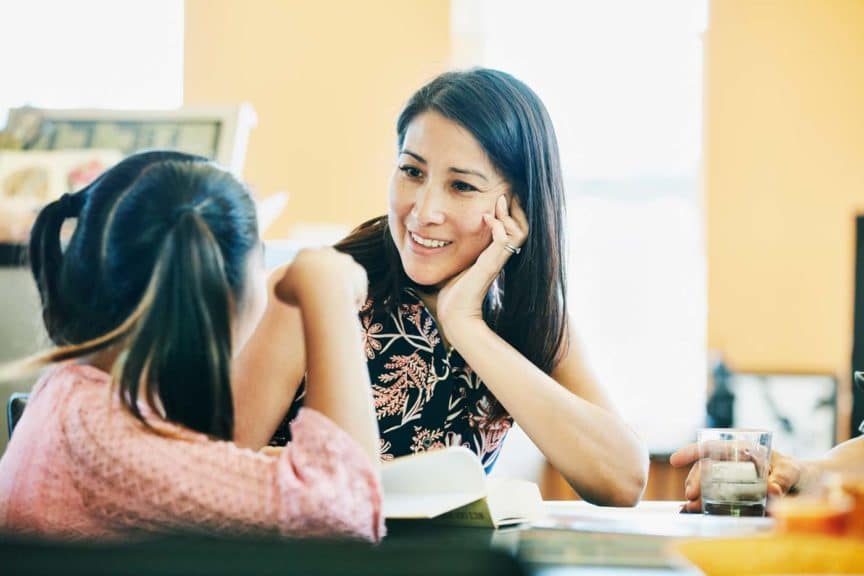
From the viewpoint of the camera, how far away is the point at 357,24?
3.95 metres

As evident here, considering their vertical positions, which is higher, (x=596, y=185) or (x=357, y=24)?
(x=357, y=24)

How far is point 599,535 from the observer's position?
0.78 m

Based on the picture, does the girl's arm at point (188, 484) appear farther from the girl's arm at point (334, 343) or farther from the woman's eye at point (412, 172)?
the woman's eye at point (412, 172)

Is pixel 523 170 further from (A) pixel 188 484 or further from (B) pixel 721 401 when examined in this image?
(B) pixel 721 401

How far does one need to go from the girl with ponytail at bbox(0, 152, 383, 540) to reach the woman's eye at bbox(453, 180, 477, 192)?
31cm

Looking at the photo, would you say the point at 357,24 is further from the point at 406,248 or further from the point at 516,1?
the point at 406,248

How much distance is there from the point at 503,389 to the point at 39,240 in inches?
18.1

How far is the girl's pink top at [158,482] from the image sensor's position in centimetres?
66

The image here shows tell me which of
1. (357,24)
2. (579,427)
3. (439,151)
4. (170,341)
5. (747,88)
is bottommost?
(579,427)

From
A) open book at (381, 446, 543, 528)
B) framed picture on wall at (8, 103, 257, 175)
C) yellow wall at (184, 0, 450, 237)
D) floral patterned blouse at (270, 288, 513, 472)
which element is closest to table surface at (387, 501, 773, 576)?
open book at (381, 446, 543, 528)

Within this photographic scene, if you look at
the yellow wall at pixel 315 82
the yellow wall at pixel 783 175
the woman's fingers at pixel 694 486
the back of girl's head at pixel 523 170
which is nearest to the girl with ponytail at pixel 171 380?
the back of girl's head at pixel 523 170

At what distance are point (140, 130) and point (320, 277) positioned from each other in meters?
0.60

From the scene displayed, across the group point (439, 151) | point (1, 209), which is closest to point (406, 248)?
point (439, 151)

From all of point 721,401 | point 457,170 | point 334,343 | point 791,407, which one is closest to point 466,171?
point 457,170
